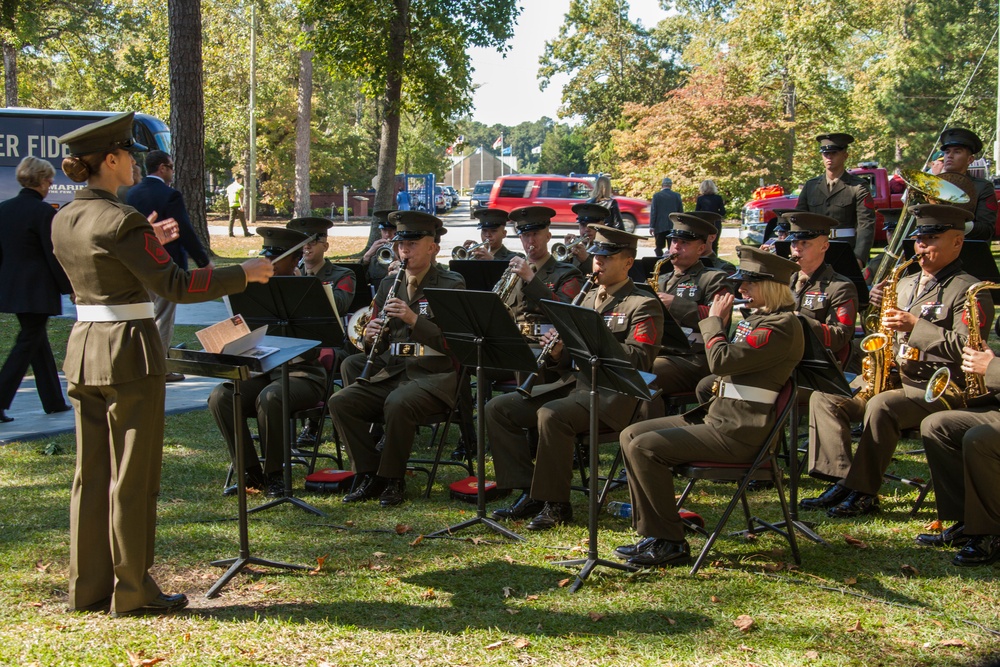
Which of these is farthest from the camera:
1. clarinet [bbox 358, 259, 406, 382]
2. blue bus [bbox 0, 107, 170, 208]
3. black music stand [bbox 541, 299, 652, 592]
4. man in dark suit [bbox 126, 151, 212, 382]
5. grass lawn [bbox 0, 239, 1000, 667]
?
blue bus [bbox 0, 107, 170, 208]

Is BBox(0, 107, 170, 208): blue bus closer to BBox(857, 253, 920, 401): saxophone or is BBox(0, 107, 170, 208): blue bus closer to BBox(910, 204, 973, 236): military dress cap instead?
BBox(857, 253, 920, 401): saxophone

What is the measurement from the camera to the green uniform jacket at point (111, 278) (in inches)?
173

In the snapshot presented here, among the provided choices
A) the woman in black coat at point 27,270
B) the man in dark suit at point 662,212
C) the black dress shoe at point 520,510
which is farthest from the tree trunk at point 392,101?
the black dress shoe at point 520,510

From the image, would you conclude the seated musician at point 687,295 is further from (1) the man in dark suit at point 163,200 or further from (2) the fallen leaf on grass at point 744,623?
(1) the man in dark suit at point 163,200

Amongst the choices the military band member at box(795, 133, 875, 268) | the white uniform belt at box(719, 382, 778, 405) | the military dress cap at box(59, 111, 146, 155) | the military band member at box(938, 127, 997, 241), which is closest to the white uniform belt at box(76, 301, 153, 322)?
the military dress cap at box(59, 111, 146, 155)

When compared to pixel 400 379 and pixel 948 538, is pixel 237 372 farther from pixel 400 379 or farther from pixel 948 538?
pixel 948 538

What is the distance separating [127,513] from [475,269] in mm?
3852

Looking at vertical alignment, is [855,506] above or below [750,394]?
below

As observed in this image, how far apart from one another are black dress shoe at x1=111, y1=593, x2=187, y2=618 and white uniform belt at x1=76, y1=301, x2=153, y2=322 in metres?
1.32

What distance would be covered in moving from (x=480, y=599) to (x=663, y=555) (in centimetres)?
104

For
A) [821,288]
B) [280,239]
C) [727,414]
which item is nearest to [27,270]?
[280,239]

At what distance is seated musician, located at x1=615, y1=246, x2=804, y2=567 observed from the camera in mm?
5137

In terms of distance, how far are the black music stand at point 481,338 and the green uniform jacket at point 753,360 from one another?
105 centimetres

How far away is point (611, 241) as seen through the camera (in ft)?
20.6
